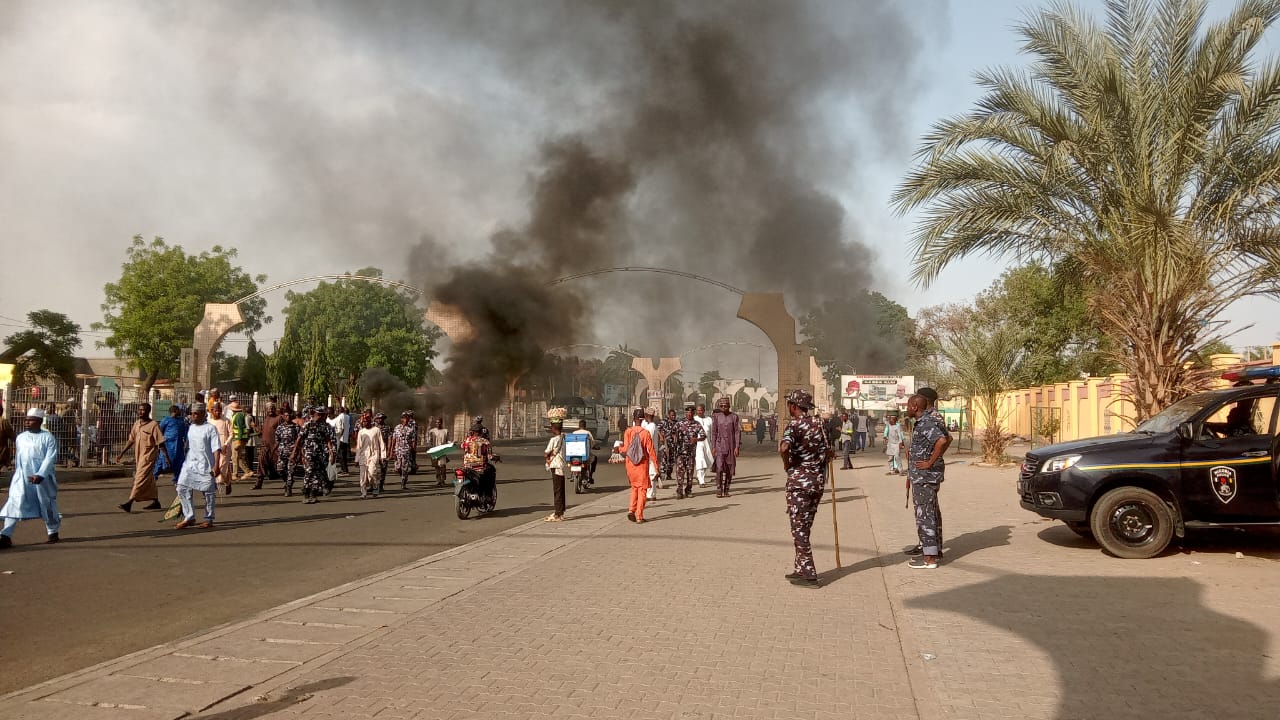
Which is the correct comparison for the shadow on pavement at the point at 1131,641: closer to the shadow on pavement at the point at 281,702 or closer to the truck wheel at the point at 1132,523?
the truck wheel at the point at 1132,523

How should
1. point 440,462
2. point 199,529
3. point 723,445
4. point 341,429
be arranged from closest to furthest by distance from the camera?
point 199,529 → point 723,445 → point 440,462 → point 341,429

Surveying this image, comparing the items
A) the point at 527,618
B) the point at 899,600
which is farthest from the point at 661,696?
the point at 899,600

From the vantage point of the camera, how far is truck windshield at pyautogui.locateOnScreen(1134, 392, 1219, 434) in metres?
9.04

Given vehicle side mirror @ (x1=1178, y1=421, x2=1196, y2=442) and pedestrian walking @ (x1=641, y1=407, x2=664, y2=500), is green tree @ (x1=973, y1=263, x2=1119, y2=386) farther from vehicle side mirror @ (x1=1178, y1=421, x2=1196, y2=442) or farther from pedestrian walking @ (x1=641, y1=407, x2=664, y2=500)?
vehicle side mirror @ (x1=1178, y1=421, x2=1196, y2=442)

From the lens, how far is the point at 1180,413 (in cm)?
938

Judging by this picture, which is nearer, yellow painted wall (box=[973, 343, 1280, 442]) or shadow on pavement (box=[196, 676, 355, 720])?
shadow on pavement (box=[196, 676, 355, 720])

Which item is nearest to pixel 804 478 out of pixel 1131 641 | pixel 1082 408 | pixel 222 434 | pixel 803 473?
pixel 803 473

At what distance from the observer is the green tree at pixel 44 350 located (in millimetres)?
38753

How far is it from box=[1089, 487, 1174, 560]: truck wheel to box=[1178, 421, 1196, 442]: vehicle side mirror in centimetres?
62

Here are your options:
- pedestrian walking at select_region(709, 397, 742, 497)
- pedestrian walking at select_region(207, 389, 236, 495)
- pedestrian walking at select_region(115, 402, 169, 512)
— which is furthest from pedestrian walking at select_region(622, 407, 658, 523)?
pedestrian walking at select_region(207, 389, 236, 495)

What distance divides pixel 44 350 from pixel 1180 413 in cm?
4501

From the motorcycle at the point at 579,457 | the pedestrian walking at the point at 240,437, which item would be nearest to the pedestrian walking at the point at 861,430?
the motorcycle at the point at 579,457

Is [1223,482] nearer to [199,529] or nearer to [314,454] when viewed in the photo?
[199,529]

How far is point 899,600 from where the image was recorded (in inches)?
275
